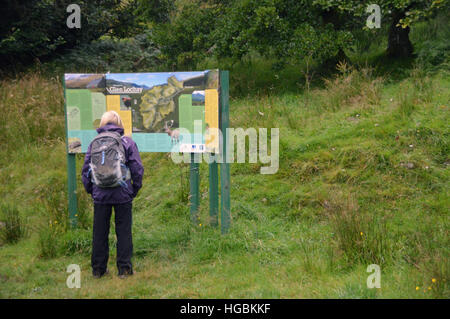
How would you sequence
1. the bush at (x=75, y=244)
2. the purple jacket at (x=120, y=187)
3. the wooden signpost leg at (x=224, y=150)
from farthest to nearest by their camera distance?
the bush at (x=75, y=244) → the wooden signpost leg at (x=224, y=150) → the purple jacket at (x=120, y=187)

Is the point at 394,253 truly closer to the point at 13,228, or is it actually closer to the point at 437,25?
the point at 13,228

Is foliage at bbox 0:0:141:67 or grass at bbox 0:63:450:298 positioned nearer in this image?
grass at bbox 0:63:450:298

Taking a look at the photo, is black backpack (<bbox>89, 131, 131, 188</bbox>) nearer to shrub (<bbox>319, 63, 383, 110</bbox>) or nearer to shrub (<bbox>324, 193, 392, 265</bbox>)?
shrub (<bbox>324, 193, 392, 265</bbox>)

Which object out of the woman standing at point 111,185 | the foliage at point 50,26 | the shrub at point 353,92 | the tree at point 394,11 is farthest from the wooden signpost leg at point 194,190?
the foliage at point 50,26

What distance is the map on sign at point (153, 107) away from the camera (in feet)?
20.2

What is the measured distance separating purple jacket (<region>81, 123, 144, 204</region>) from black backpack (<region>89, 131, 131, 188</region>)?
96 millimetres

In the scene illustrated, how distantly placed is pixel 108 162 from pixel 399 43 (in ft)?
28.6

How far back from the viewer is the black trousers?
5379 millimetres

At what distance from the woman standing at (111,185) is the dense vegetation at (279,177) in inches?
10.7

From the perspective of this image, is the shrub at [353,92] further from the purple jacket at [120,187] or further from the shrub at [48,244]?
the shrub at [48,244]

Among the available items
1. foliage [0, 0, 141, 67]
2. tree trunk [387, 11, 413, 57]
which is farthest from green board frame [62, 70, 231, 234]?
foliage [0, 0, 141, 67]

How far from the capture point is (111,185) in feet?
17.0
